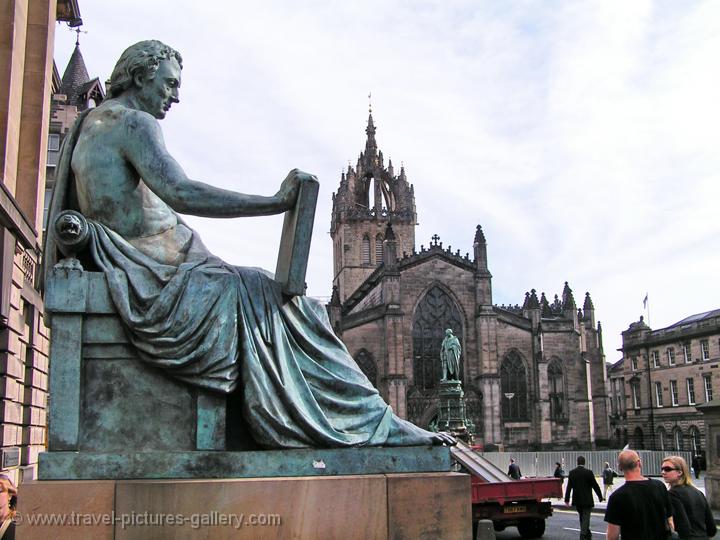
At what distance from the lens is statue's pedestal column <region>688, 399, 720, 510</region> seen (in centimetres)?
1393

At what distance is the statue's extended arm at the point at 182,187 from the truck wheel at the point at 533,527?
1217 cm

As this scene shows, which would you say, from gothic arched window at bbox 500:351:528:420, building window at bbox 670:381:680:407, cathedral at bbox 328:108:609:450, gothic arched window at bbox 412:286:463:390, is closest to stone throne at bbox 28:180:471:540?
cathedral at bbox 328:108:609:450

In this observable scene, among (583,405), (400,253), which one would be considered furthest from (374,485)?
(400,253)

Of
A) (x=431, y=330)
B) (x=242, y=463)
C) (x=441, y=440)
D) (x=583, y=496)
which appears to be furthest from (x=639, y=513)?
(x=431, y=330)

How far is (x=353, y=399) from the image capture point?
11.3 feet

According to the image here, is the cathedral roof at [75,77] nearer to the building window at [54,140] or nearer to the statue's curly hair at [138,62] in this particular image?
the building window at [54,140]

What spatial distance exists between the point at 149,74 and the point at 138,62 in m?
0.07

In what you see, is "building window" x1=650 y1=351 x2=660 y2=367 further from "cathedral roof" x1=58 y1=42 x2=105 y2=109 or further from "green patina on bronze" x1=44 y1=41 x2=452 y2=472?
"green patina on bronze" x1=44 y1=41 x2=452 y2=472

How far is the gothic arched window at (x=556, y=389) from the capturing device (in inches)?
2003

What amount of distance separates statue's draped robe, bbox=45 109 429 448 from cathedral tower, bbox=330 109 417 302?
224 feet

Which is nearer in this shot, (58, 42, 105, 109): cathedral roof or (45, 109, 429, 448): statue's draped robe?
(45, 109, 429, 448): statue's draped robe

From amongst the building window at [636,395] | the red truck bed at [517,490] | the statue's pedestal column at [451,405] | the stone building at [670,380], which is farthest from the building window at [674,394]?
the red truck bed at [517,490]

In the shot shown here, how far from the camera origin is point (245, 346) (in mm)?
3232

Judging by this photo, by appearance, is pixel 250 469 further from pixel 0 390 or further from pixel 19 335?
pixel 19 335
